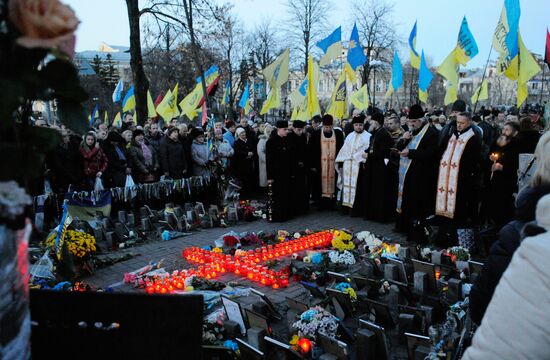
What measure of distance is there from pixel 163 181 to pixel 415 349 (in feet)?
24.4

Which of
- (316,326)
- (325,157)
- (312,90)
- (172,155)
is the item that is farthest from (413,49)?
(316,326)

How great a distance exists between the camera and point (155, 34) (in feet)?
62.4

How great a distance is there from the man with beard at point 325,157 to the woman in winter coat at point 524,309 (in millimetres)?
9343

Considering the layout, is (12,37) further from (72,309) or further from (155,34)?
(155,34)

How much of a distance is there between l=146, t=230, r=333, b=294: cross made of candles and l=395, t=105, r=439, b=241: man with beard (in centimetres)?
156

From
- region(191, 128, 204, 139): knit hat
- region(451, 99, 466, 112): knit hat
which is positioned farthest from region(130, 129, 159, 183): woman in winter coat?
region(451, 99, 466, 112): knit hat

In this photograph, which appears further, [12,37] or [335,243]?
[335,243]

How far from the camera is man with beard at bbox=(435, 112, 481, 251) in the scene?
727cm

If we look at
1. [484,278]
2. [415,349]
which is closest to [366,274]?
[415,349]

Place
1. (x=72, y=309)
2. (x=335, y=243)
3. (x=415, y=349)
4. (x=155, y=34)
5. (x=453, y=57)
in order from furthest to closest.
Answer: (x=155, y=34)
(x=453, y=57)
(x=335, y=243)
(x=415, y=349)
(x=72, y=309)

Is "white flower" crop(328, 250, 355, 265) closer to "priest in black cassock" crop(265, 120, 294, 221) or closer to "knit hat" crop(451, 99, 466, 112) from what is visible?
"priest in black cassock" crop(265, 120, 294, 221)

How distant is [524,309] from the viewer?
1.39 m

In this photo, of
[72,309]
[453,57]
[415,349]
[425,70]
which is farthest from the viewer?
[425,70]

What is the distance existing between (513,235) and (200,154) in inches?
376
